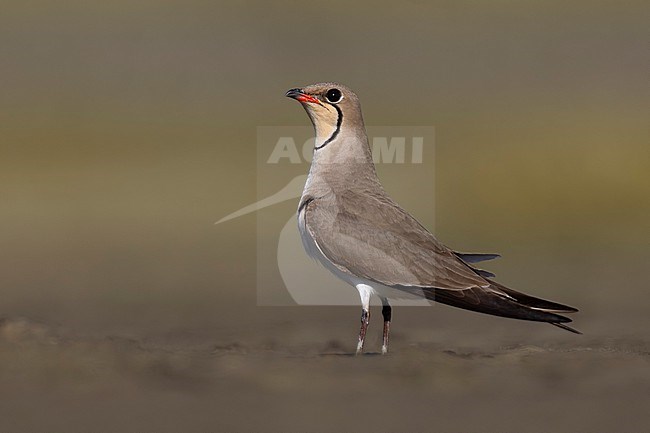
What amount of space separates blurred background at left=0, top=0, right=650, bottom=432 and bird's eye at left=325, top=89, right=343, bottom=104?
1.73m

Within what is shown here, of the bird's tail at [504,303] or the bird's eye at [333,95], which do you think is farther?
the bird's eye at [333,95]

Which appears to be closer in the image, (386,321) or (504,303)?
(504,303)

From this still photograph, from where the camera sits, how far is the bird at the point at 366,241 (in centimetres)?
831

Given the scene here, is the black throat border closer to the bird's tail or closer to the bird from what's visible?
the bird

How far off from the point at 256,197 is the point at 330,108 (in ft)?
24.7

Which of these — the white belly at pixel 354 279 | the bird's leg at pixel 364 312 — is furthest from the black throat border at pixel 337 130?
the bird's leg at pixel 364 312

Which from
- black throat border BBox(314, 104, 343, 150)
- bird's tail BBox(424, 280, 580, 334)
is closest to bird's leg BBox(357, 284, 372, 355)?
bird's tail BBox(424, 280, 580, 334)

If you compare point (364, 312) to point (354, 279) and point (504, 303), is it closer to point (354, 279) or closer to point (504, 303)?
point (354, 279)

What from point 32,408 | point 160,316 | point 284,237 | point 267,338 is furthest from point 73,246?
point 32,408

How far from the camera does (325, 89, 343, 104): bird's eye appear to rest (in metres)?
9.02

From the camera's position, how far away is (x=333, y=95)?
29.7ft

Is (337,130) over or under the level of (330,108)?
under

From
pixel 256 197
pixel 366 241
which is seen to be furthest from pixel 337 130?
pixel 256 197

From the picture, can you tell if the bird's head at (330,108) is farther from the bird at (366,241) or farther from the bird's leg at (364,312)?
the bird's leg at (364,312)
